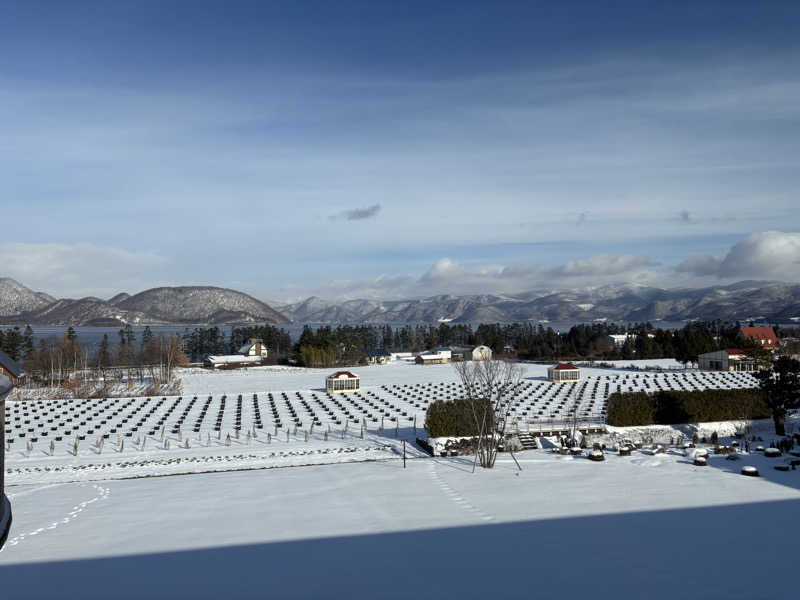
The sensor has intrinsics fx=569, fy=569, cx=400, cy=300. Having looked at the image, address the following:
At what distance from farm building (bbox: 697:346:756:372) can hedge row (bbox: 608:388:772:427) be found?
33.5 m

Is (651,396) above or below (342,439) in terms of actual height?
above

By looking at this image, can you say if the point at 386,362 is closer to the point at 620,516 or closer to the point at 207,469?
the point at 207,469

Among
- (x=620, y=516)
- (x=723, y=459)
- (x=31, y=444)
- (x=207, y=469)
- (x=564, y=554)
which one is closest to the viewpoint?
(x=564, y=554)

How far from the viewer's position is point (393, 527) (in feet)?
36.6

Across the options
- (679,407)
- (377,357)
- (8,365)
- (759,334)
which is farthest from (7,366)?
(759,334)

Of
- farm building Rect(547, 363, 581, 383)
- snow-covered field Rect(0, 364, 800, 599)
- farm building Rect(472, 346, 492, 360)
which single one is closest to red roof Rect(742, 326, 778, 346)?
farm building Rect(472, 346, 492, 360)

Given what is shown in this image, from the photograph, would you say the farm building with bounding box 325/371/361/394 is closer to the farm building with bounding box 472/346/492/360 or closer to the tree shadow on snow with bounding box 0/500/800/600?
the tree shadow on snow with bounding box 0/500/800/600

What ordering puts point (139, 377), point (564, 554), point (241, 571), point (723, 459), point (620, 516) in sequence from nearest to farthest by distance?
1. point (241, 571)
2. point (564, 554)
3. point (620, 516)
4. point (723, 459)
5. point (139, 377)

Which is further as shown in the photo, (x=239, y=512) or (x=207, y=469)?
(x=207, y=469)

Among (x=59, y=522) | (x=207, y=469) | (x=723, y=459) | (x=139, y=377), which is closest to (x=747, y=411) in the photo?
(x=723, y=459)

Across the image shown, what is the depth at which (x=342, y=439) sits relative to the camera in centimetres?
2586

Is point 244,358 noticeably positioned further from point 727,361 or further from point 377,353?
point 727,361

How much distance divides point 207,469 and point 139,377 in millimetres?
45813

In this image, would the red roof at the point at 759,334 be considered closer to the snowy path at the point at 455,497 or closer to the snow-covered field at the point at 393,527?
the snow-covered field at the point at 393,527
